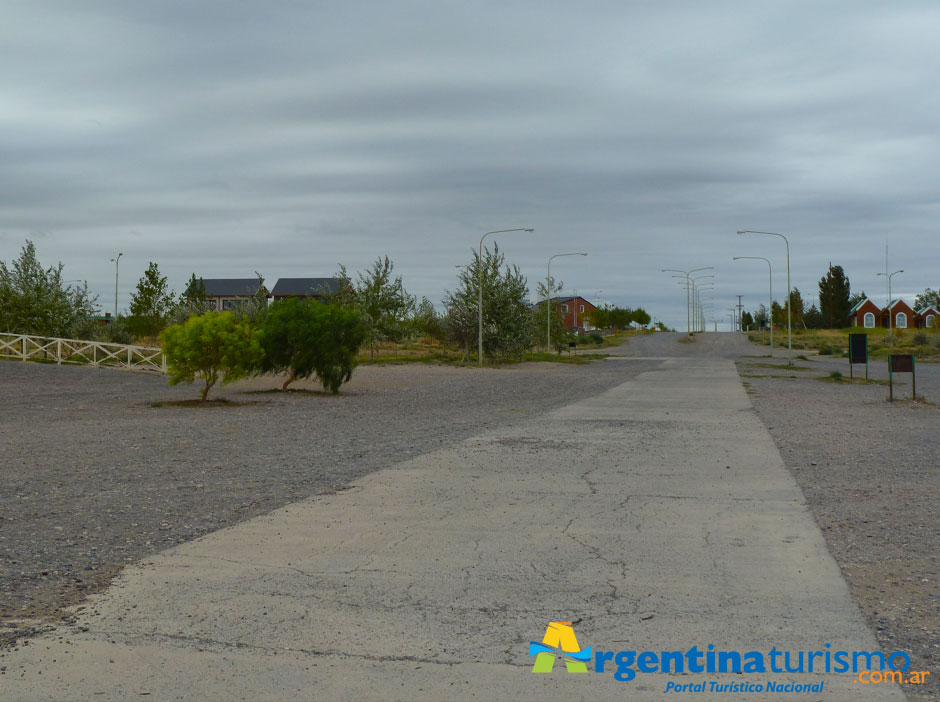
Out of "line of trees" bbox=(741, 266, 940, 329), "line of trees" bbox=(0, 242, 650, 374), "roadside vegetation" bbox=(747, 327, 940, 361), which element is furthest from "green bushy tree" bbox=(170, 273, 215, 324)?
"line of trees" bbox=(741, 266, 940, 329)

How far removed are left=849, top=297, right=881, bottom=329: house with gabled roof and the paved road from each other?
138 metres

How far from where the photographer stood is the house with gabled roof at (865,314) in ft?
446

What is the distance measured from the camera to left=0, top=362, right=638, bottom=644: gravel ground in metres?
6.90

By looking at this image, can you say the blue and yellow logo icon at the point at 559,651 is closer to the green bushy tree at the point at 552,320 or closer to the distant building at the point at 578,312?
the green bushy tree at the point at 552,320

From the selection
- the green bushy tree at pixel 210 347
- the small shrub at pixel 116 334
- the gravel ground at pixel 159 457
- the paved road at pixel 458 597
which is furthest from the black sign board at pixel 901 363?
the small shrub at pixel 116 334

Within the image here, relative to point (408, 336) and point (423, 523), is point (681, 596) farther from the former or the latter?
point (408, 336)

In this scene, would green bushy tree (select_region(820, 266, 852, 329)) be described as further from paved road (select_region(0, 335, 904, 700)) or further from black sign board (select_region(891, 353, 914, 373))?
paved road (select_region(0, 335, 904, 700))

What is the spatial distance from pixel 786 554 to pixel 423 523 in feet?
10.00

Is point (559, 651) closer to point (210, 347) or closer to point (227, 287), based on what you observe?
point (210, 347)

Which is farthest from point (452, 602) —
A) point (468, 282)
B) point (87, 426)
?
point (468, 282)

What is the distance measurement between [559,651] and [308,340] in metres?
20.8

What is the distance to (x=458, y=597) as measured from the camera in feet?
19.1

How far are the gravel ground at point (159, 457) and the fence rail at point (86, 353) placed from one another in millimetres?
5386

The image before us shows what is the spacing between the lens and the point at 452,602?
5715 mm
